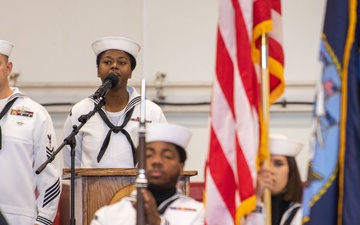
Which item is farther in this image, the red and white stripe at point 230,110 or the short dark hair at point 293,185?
the short dark hair at point 293,185

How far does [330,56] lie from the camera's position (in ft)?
16.5

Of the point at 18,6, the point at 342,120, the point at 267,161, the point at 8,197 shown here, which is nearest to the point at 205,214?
the point at 267,161

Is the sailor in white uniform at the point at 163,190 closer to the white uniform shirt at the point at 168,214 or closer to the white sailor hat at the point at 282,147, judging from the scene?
the white uniform shirt at the point at 168,214

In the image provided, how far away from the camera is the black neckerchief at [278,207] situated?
612cm

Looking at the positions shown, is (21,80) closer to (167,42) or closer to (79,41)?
(79,41)

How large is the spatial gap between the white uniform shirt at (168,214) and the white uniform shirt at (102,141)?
1797mm

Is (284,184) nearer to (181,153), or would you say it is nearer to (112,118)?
(181,153)

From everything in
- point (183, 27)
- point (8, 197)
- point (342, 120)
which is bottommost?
point (8, 197)

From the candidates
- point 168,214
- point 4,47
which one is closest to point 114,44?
point 4,47

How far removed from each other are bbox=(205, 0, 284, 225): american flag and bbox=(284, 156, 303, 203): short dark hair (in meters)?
0.56

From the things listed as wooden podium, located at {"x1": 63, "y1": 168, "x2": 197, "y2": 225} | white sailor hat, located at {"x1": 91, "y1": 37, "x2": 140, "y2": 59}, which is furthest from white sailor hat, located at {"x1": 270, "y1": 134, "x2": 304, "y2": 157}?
white sailor hat, located at {"x1": 91, "y1": 37, "x2": 140, "y2": 59}

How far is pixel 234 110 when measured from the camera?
5.69 m

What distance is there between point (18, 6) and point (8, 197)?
9.51ft

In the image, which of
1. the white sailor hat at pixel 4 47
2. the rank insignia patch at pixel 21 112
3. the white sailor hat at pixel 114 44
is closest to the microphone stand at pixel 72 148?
the rank insignia patch at pixel 21 112
